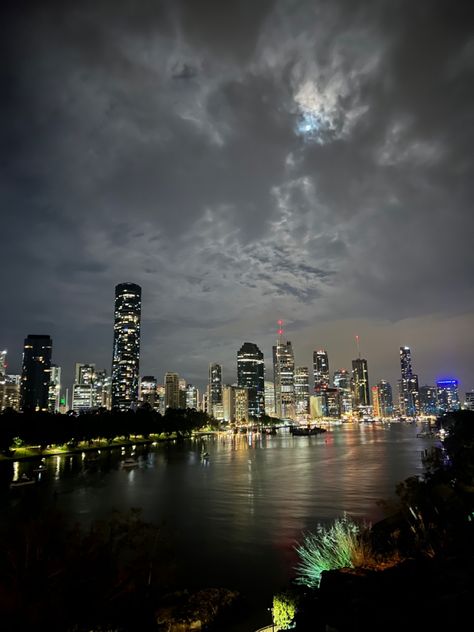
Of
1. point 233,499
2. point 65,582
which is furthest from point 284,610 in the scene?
point 233,499

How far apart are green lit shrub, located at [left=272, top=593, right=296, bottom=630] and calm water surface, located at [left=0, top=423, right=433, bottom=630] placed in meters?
3.38

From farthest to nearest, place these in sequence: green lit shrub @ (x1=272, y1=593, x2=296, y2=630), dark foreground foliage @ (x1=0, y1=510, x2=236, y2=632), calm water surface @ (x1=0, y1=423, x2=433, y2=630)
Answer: calm water surface @ (x1=0, y1=423, x2=433, y2=630) < green lit shrub @ (x1=272, y1=593, x2=296, y2=630) < dark foreground foliage @ (x1=0, y1=510, x2=236, y2=632)

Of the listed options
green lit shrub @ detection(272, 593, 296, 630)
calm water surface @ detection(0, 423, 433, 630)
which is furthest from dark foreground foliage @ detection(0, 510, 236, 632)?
green lit shrub @ detection(272, 593, 296, 630)

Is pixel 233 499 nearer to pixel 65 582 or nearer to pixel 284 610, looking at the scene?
pixel 284 610

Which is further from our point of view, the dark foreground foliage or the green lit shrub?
the green lit shrub

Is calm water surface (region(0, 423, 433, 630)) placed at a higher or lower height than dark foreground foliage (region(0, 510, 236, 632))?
lower

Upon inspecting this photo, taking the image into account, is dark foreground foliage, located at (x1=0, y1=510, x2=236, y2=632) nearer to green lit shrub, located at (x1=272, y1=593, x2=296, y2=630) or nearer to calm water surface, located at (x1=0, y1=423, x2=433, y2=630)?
calm water surface, located at (x1=0, y1=423, x2=433, y2=630)

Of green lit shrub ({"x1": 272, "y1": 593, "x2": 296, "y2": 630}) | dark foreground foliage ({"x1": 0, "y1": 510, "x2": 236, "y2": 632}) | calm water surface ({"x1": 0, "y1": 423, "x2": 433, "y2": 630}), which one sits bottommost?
calm water surface ({"x1": 0, "y1": 423, "x2": 433, "y2": 630})

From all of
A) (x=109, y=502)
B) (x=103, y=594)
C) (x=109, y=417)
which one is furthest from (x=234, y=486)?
(x=109, y=417)

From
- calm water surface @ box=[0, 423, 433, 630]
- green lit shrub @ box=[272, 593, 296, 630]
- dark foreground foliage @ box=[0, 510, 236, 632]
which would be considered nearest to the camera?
dark foreground foliage @ box=[0, 510, 236, 632]

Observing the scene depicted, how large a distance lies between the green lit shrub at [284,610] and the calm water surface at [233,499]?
3383 millimetres

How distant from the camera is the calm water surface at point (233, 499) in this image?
2566 cm

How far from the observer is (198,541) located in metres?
31.2

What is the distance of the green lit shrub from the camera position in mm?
13531
